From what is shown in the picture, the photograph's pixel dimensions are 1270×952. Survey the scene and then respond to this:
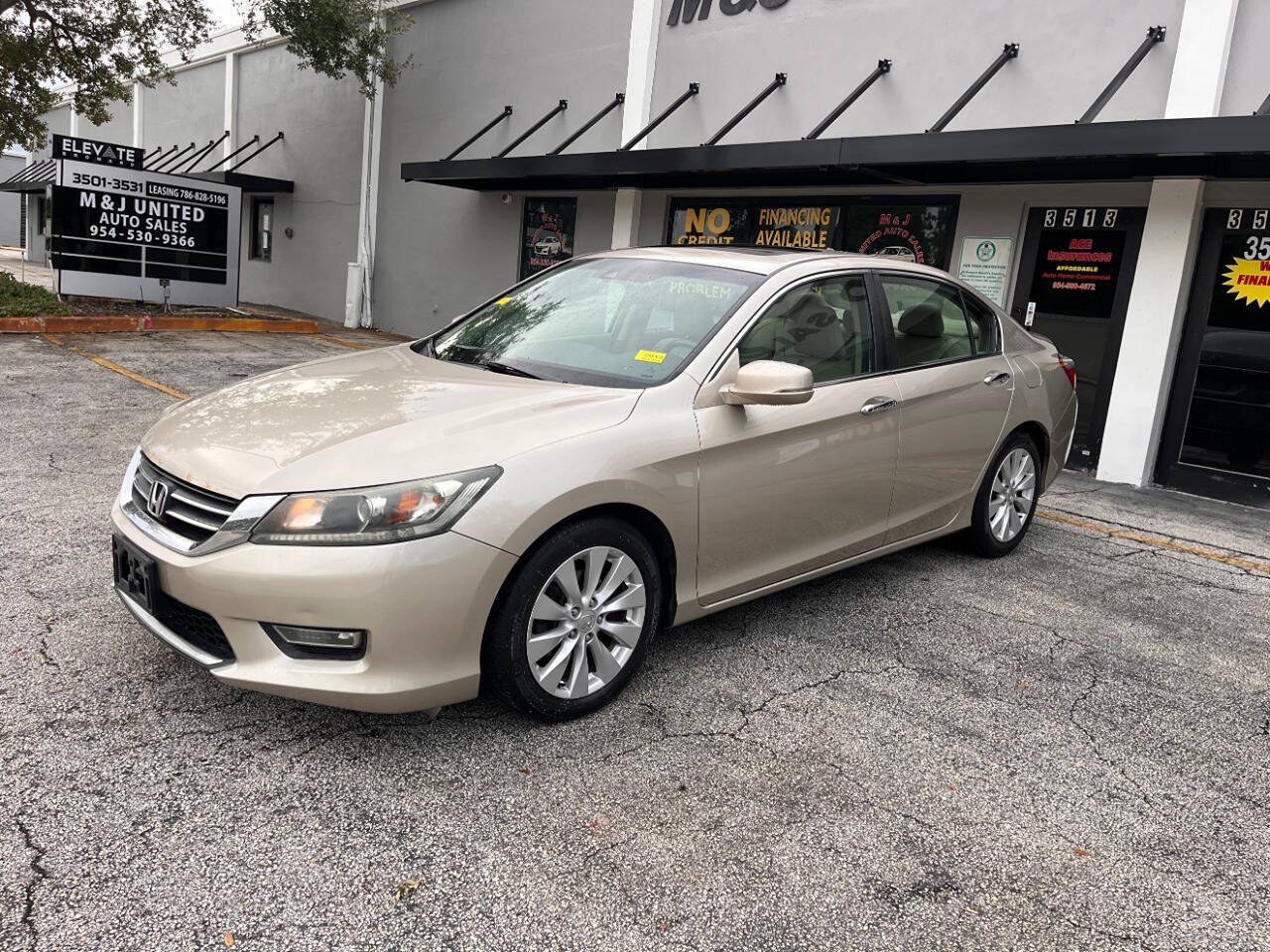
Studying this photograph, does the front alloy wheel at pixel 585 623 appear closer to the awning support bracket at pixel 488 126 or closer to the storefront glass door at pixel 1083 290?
the storefront glass door at pixel 1083 290

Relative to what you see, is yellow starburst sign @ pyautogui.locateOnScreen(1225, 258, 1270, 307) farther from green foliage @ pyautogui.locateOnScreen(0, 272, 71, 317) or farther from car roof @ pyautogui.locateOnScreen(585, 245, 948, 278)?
green foliage @ pyautogui.locateOnScreen(0, 272, 71, 317)

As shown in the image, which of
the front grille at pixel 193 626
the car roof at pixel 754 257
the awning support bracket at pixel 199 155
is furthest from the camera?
the awning support bracket at pixel 199 155

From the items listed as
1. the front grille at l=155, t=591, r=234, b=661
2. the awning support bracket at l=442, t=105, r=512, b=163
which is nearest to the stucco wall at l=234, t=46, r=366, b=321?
the awning support bracket at l=442, t=105, r=512, b=163

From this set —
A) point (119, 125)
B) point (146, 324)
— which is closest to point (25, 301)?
point (146, 324)

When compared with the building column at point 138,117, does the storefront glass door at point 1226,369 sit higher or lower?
lower

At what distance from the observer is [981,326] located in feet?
16.9

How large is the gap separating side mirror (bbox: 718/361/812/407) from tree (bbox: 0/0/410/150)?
13995 mm

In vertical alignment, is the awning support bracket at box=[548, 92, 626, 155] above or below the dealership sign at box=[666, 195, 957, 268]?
above

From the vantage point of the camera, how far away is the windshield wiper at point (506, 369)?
3.72 metres

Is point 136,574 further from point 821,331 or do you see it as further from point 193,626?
point 821,331

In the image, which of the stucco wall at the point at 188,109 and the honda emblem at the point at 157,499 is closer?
the honda emblem at the point at 157,499

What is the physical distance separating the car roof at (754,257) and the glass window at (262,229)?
1822 cm

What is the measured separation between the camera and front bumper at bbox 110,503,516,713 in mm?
2723

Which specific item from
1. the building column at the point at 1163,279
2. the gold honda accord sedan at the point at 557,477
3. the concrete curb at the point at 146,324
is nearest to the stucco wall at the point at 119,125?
the concrete curb at the point at 146,324
